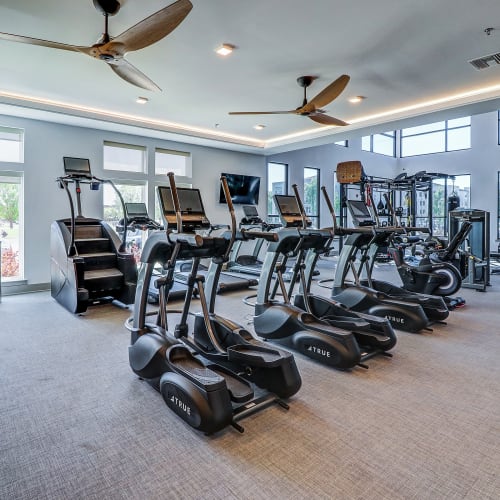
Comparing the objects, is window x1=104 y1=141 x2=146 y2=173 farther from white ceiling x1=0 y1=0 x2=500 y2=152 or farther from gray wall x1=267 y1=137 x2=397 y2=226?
gray wall x1=267 y1=137 x2=397 y2=226

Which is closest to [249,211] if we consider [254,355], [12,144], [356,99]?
[356,99]

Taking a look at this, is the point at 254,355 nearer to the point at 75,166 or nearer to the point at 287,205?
the point at 287,205

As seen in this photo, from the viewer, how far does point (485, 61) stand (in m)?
4.29

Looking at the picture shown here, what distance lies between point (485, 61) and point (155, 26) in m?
3.84

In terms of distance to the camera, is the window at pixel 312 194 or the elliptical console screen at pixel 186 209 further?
the window at pixel 312 194

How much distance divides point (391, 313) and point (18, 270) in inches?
240

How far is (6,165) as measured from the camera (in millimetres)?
6055

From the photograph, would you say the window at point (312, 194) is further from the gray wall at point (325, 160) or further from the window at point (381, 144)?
the window at point (381, 144)

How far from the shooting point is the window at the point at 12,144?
20.0ft

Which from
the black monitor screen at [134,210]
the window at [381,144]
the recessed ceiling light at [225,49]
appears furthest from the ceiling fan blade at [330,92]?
the window at [381,144]

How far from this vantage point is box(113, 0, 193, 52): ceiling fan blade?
2539 millimetres

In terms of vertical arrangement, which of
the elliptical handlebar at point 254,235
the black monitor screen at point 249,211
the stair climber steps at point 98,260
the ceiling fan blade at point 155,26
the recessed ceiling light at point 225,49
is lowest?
the stair climber steps at point 98,260

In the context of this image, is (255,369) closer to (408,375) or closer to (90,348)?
(408,375)

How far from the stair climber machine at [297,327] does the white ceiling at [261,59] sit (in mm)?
1890
